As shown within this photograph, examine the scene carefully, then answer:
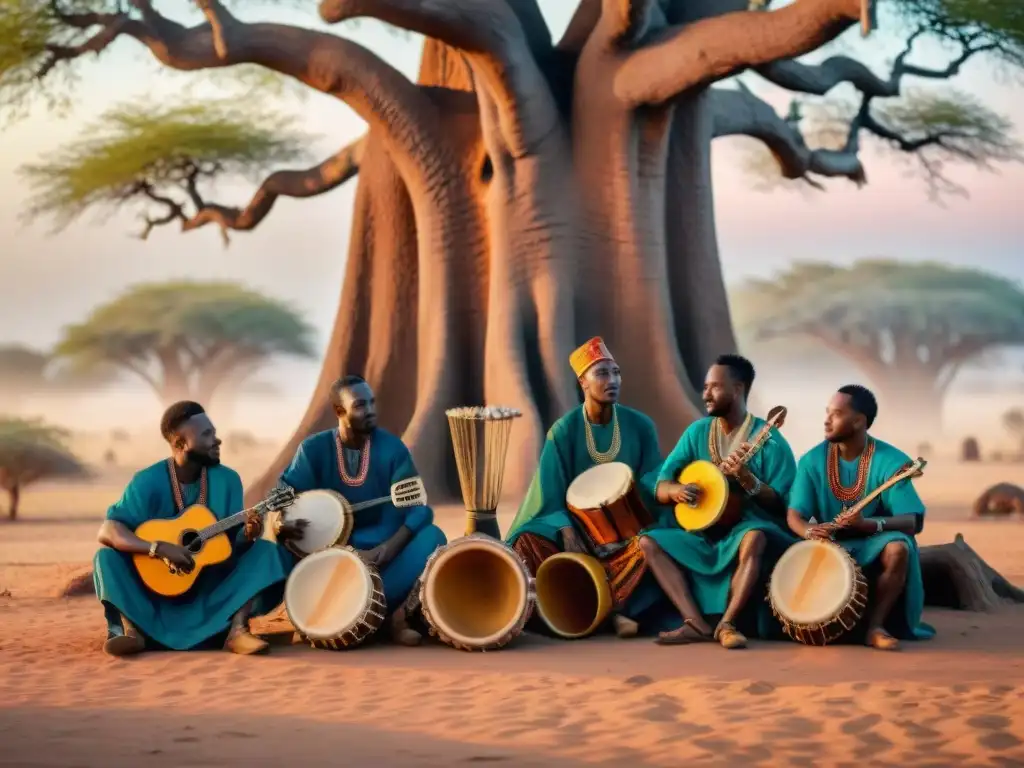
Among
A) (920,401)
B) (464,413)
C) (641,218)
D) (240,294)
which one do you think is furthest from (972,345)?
(464,413)

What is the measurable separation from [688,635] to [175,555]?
2.11 meters

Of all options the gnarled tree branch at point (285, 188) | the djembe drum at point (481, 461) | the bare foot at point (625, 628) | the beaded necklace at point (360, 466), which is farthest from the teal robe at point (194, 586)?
the gnarled tree branch at point (285, 188)

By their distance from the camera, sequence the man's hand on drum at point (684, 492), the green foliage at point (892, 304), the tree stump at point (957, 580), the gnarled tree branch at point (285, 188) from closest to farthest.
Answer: the man's hand on drum at point (684, 492)
the tree stump at point (957, 580)
the gnarled tree branch at point (285, 188)
the green foliage at point (892, 304)

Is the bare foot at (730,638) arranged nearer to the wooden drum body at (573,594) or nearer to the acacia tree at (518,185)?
the wooden drum body at (573,594)

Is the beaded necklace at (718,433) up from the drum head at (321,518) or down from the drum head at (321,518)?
up

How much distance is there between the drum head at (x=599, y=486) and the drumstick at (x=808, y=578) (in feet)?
2.77

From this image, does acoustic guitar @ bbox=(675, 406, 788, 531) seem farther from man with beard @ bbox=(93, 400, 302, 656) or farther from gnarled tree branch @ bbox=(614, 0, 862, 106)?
gnarled tree branch @ bbox=(614, 0, 862, 106)

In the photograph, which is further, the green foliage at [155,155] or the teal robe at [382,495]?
the green foliage at [155,155]

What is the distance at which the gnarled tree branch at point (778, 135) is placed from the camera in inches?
605

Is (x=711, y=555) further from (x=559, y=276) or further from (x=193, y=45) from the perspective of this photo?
(x=193, y=45)

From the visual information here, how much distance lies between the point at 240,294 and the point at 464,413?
26836 mm

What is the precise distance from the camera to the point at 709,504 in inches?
258

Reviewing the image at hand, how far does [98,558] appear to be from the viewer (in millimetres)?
6422

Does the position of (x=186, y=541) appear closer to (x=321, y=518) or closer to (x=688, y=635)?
(x=321, y=518)
